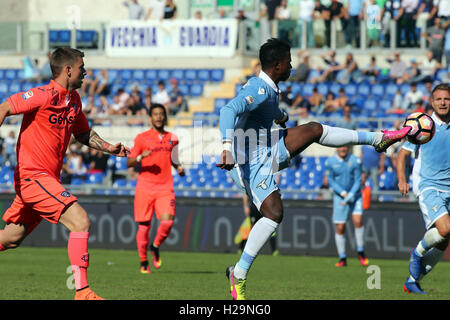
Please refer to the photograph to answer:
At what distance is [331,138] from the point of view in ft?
30.7

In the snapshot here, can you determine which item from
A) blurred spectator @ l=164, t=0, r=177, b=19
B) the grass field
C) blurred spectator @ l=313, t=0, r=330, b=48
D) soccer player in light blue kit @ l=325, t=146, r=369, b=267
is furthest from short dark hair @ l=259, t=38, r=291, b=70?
blurred spectator @ l=164, t=0, r=177, b=19

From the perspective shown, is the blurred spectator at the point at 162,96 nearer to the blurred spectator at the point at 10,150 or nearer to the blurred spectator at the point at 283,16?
the blurred spectator at the point at 283,16

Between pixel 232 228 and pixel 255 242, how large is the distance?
11334mm

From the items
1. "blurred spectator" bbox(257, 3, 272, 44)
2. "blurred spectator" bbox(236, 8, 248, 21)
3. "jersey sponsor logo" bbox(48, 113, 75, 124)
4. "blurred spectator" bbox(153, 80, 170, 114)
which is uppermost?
"blurred spectator" bbox(236, 8, 248, 21)

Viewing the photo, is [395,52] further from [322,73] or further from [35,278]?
[35,278]

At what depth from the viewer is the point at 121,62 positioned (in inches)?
1228

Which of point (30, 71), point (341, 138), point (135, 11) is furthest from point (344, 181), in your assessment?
point (30, 71)

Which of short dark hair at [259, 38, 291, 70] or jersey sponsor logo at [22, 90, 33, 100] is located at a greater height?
short dark hair at [259, 38, 291, 70]

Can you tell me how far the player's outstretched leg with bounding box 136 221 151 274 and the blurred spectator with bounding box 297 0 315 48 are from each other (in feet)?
45.2

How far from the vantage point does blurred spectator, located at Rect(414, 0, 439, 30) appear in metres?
25.7

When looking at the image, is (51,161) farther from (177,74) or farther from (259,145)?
(177,74)

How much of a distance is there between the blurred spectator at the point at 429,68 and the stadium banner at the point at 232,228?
247 inches

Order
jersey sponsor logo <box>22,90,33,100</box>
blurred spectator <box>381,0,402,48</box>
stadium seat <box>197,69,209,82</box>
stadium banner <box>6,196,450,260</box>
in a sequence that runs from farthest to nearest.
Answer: stadium seat <box>197,69,209,82</box>
blurred spectator <box>381,0,402,48</box>
stadium banner <box>6,196,450,260</box>
jersey sponsor logo <box>22,90,33,100</box>

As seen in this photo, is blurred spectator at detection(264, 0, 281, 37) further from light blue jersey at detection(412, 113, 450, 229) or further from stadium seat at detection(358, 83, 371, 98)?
light blue jersey at detection(412, 113, 450, 229)
